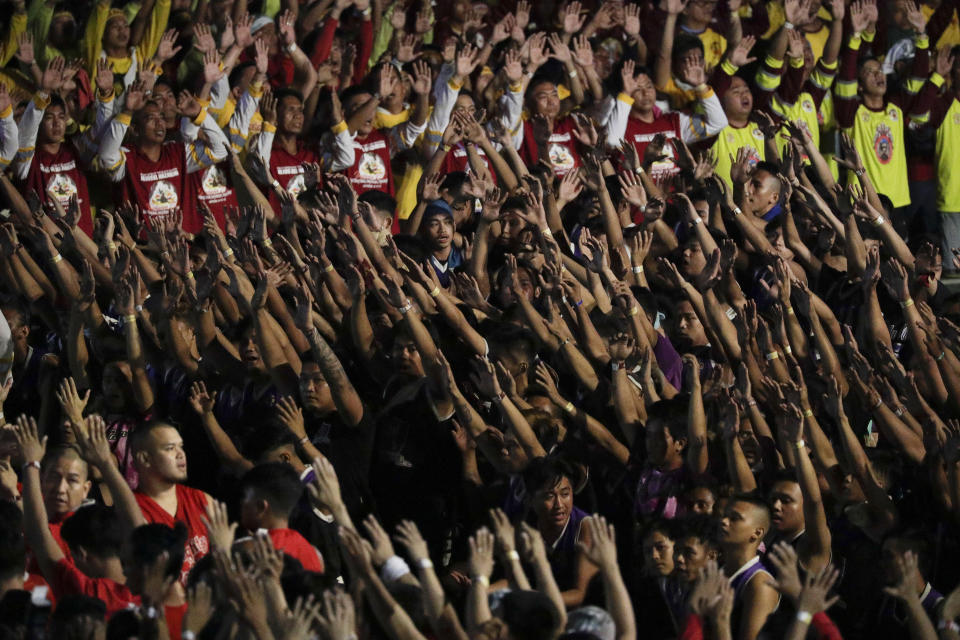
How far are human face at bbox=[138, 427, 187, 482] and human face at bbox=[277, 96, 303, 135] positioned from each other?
164 inches

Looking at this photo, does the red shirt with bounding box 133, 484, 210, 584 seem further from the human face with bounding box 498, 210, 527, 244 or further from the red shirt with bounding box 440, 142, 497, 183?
the red shirt with bounding box 440, 142, 497, 183

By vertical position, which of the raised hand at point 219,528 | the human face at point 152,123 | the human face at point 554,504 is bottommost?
the human face at point 152,123

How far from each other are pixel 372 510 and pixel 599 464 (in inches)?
37.7

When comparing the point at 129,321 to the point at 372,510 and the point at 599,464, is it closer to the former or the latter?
the point at 372,510

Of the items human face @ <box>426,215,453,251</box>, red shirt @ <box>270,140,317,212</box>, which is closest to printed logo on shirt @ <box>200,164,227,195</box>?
red shirt @ <box>270,140,317,212</box>

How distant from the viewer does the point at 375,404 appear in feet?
23.5

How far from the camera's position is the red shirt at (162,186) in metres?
9.62

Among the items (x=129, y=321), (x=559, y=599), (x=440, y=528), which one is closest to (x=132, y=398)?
(x=129, y=321)

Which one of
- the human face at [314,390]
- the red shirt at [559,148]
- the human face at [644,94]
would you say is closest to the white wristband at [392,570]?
the human face at [314,390]

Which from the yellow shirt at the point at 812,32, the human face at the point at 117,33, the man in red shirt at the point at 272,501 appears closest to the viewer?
the man in red shirt at the point at 272,501

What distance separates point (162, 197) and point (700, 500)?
473 cm

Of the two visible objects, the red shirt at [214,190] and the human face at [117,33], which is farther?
the human face at [117,33]

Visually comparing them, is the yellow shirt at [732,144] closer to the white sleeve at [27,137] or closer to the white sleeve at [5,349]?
the white sleeve at [27,137]

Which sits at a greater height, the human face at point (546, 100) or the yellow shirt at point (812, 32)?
the yellow shirt at point (812, 32)
